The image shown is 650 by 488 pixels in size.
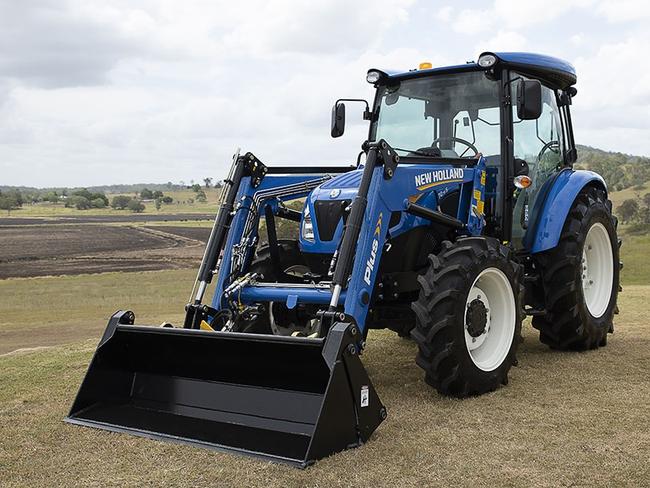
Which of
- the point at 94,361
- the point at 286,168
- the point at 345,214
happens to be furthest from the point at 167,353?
the point at 286,168

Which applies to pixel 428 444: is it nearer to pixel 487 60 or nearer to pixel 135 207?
pixel 487 60

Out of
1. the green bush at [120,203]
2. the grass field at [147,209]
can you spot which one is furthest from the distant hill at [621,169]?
the green bush at [120,203]

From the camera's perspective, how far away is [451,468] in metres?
4.29

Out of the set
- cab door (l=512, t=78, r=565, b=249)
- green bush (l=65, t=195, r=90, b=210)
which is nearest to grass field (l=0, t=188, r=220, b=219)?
green bush (l=65, t=195, r=90, b=210)

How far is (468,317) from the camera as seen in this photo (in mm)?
5762

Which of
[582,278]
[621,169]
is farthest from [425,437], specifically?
[621,169]

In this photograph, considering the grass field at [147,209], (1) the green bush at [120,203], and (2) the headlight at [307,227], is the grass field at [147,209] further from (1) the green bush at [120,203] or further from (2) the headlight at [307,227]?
(2) the headlight at [307,227]

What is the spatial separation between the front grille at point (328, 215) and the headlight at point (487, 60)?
5.48ft

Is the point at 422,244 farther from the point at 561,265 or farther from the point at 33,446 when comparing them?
the point at 33,446

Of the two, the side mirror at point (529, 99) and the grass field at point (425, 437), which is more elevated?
the side mirror at point (529, 99)

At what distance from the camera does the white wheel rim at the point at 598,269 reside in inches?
308

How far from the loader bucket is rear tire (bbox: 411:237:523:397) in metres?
0.83

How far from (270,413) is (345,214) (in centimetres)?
190

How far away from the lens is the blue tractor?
193 inches
